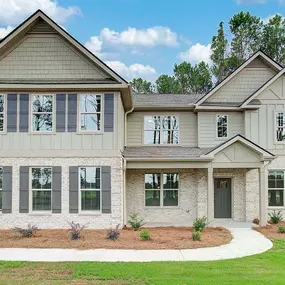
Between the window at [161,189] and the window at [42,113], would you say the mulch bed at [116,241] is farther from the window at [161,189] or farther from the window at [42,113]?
the window at [42,113]

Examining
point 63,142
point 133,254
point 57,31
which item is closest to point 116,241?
point 133,254

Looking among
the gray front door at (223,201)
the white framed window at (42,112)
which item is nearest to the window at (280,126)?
the gray front door at (223,201)

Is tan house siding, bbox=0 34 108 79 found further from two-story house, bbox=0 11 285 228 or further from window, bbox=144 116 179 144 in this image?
window, bbox=144 116 179 144

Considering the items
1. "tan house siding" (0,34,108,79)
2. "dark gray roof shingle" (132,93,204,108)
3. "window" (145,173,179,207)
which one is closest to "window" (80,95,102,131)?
"tan house siding" (0,34,108,79)

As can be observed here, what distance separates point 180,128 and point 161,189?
10.2 ft

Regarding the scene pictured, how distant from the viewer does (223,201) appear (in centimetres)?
1814

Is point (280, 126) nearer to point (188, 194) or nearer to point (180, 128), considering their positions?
point (180, 128)

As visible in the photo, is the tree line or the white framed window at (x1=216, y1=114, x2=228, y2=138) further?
the tree line

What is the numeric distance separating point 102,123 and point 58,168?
2.47 m

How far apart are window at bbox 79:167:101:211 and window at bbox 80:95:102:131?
165cm

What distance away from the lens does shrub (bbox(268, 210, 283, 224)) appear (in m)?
16.7

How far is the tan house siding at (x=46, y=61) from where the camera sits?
1502cm

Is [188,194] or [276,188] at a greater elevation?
[276,188]

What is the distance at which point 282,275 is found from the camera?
330 inches
